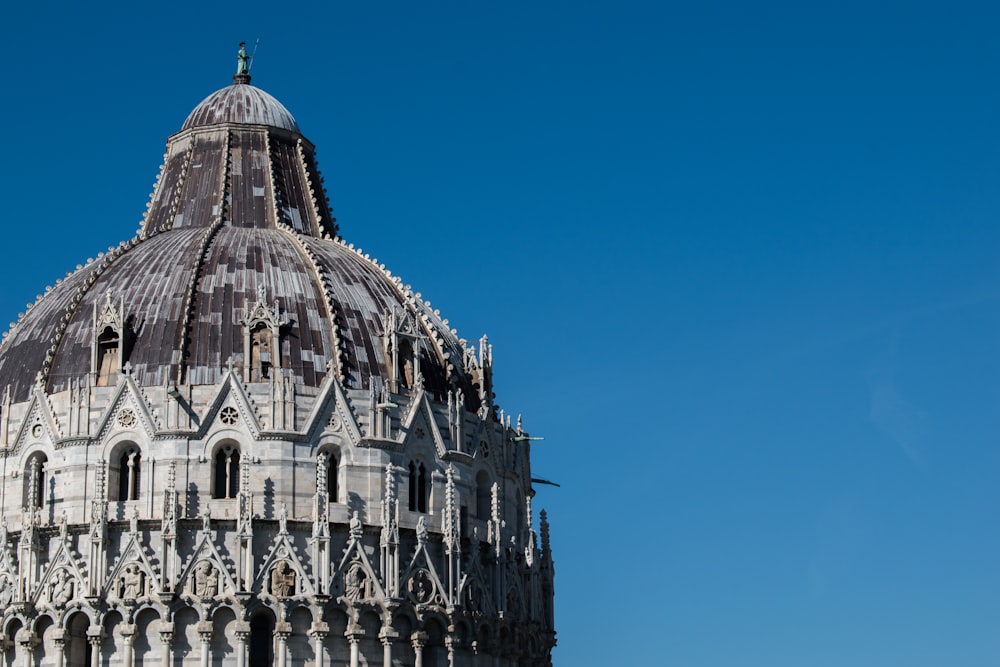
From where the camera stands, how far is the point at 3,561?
7938 cm

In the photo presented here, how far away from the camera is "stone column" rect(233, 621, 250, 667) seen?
7581 cm

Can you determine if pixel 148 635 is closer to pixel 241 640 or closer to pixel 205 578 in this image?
pixel 205 578

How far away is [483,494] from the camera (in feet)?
281

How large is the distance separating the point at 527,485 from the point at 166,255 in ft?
61.4

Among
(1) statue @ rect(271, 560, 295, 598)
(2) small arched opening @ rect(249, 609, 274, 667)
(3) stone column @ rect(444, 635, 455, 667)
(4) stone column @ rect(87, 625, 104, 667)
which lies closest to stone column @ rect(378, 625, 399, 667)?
(3) stone column @ rect(444, 635, 455, 667)

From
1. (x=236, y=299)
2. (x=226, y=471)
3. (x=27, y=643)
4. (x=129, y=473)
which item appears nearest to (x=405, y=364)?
(x=236, y=299)

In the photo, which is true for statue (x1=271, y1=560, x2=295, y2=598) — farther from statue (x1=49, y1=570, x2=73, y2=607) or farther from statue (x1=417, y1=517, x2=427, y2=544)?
statue (x1=49, y1=570, x2=73, y2=607)

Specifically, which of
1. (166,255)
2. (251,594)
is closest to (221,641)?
(251,594)

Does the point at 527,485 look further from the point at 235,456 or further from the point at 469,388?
the point at 235,456

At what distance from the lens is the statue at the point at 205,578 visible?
3009 inches

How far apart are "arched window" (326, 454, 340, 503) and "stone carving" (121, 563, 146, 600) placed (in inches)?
314

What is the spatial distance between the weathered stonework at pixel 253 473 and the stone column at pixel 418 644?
10 cm

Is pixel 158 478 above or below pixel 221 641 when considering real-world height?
above

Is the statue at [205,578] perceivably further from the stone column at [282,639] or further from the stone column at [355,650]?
the stone column at [355,650]
